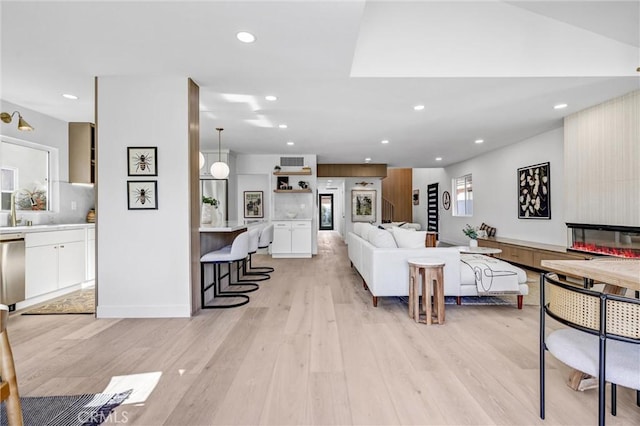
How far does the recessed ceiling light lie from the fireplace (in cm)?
474

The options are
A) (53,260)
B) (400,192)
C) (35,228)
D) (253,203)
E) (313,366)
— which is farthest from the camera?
(400,192)

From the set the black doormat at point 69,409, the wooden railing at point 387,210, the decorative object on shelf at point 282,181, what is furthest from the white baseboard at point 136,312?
the wooden railing at point 387,210

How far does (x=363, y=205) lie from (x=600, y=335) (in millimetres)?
9256

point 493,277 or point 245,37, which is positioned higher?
point 245,37

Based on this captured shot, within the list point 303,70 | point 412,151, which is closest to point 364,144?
point 412,151

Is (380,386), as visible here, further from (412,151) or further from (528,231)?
(412,151)

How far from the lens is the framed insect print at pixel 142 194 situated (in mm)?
3176

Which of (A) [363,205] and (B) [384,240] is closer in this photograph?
(B) [384,240]

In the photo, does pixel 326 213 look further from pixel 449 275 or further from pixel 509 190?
pixel 449 275

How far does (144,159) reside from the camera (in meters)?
3.18

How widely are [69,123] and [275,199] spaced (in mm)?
4368

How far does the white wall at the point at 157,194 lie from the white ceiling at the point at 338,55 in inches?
9.7

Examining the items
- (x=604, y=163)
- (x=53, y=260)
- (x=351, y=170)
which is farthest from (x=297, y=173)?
(x=604, y=163)

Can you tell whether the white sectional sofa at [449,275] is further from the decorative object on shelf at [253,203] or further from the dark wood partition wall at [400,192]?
the dark wood partition wall at [400,192]
